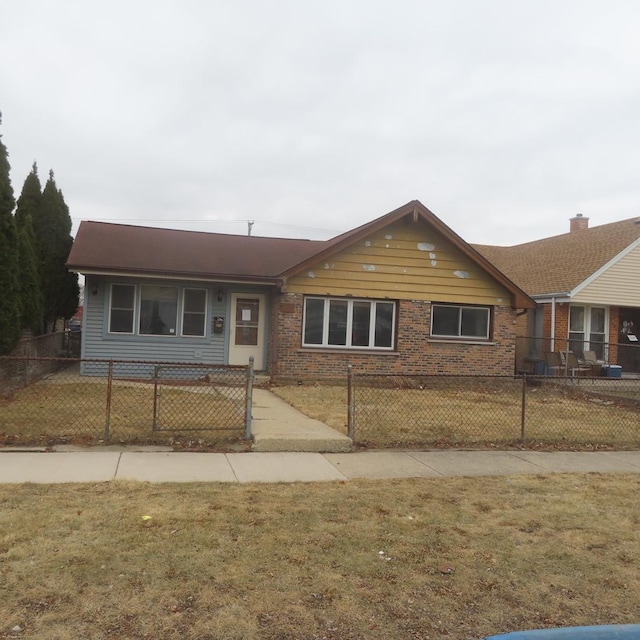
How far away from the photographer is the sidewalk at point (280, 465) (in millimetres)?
6395

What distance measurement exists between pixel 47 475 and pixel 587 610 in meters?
5.14

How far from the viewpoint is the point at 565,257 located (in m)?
21.9

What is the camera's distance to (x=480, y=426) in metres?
9.91

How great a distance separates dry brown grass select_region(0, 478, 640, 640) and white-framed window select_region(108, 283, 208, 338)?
401 inches

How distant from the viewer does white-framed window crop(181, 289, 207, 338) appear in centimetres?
1595

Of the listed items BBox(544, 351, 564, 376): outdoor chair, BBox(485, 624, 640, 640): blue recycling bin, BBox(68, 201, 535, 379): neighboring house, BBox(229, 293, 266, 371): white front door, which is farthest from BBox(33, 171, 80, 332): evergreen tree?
BBox(485, 624, 640, 640): blue recycling bin

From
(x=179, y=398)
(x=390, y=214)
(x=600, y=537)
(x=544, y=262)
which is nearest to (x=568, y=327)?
(x=544, y=262)

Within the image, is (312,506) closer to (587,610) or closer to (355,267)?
(587,610)

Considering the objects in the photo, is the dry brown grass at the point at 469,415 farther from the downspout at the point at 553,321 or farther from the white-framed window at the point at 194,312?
the downspout at the point at 553,321

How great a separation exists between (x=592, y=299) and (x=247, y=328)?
1124 centimetres

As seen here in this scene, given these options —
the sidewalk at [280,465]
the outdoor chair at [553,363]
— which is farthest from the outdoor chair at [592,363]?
the sidewalk at [280,465]

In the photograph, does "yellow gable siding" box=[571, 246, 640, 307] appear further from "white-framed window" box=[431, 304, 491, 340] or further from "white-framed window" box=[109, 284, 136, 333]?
"white-framed window" box=[109, 284, 136, 333]

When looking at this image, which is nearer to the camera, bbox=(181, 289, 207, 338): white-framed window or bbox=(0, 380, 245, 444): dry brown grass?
bbox=(0, 380, 245, 444): dry brown grass

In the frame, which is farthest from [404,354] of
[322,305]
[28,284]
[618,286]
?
[28,284]
